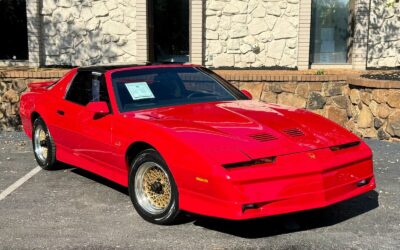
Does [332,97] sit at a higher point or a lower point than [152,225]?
higher

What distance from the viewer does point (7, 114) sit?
33.3 feet

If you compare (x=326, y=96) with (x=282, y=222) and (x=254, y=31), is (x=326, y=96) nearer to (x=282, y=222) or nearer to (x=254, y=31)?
(x=254, y=31)

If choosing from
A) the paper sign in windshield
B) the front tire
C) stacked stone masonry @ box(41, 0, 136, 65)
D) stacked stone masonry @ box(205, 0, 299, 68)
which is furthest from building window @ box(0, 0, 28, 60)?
the front tire

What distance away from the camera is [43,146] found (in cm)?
688

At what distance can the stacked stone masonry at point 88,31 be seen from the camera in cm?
1352

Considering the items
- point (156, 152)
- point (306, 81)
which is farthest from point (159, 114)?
point (306, 81)

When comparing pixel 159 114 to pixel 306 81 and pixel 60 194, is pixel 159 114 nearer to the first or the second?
pixel 60 194

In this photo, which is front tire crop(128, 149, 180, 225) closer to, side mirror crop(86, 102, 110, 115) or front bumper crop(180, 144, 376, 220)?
front bumper crop(180, 144, 376, 220)

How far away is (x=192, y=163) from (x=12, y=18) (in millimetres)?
11677

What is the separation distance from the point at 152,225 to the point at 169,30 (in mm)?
10158

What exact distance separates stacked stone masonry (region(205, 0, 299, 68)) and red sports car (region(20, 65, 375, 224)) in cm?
738

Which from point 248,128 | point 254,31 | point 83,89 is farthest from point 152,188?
point 254,31

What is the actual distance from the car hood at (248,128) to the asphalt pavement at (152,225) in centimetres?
80

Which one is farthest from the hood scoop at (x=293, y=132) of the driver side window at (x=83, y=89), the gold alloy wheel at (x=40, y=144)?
the gold alloy wheel at (x=40, y=144)
